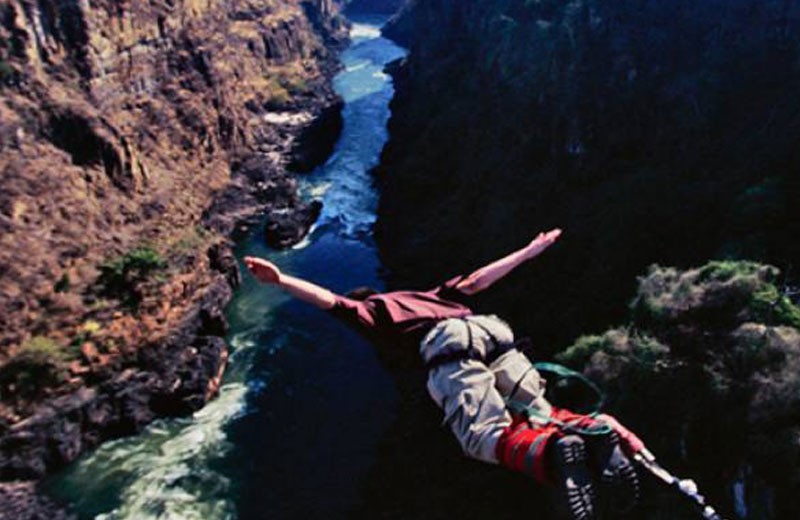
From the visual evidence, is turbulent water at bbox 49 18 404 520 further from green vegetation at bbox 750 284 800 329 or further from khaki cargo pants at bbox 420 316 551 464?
khaki cargo pants at bbox 420 316 551 464

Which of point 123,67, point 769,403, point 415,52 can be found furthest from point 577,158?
point 415,52

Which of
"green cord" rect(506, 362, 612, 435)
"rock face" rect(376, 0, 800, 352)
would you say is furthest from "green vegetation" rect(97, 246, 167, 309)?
"green cord" rect(506, 362, 612, 435)

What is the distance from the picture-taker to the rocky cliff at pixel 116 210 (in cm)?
2795

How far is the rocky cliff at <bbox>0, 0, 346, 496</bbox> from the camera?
28.0 metres

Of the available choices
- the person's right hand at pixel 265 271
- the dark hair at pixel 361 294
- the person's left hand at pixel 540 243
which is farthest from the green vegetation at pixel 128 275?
the person's left hand at pixel 540 243

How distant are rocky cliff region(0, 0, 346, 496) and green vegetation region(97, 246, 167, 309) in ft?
0.27

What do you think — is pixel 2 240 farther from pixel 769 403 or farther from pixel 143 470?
pixel 769 403

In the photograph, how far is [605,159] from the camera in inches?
1300

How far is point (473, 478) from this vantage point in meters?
22.2

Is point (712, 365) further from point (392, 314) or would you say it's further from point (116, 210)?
point (116, 210)

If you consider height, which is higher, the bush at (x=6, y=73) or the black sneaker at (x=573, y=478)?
the black sneaker at (x=573, y=478)

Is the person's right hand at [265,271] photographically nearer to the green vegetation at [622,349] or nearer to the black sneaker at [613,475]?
the black sneaker at [613,475]

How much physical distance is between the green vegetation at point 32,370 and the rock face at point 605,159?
17.7m

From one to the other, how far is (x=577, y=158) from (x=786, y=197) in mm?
12945
